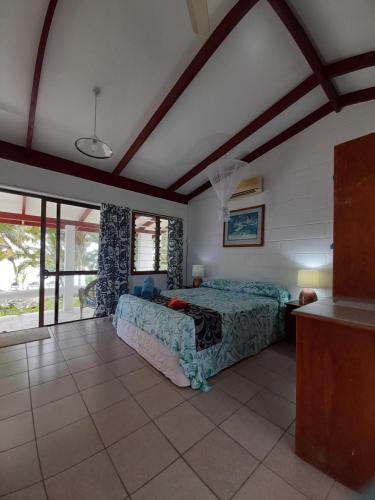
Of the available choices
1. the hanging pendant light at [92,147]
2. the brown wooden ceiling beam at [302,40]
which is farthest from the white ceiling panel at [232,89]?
the hanging pendant light at [92,147]

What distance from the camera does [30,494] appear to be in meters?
1.08

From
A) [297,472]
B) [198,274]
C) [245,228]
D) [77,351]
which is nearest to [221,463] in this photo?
[297,472]

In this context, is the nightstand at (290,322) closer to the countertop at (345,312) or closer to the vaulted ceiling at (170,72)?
the countertop at (345,312)

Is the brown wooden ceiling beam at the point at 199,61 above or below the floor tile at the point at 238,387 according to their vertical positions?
above

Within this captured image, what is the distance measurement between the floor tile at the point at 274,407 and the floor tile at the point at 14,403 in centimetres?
183

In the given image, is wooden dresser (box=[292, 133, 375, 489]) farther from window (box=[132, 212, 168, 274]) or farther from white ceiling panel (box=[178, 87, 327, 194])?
window (box=[132, 212, 168, 274])

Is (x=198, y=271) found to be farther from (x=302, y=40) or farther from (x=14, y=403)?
(x=302, y=40)

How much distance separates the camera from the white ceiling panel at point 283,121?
118 inches

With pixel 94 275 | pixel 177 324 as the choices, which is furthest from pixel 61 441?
pixel 94 275

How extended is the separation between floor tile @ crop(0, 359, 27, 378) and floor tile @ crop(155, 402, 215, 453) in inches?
66.1

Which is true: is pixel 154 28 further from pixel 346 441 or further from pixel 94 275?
pixel 94 275

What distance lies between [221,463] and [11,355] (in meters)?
2.64

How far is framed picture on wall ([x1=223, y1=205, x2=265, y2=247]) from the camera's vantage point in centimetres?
386

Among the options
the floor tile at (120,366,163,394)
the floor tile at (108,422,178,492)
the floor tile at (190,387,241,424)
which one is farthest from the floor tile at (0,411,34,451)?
the floor tile at (190,387,241,424)
